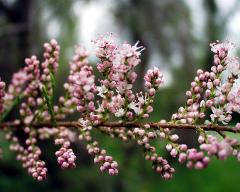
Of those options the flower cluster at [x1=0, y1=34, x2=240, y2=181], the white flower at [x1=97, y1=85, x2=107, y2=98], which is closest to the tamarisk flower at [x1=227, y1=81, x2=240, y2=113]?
the flower cluster at [x1=0, y1=34, x2=240, y2=181]

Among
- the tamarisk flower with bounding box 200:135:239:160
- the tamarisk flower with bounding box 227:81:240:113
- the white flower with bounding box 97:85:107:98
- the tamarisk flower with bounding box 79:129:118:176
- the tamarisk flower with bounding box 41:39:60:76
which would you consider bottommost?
the tamarisk flower with bounding box 200:135:239:160

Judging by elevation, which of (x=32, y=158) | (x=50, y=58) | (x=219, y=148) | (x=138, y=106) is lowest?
(x=219, y=148)

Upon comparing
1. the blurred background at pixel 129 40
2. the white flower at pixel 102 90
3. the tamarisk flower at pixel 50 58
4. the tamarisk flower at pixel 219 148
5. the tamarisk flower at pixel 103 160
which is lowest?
the tamarisk flower at pixel 219 148

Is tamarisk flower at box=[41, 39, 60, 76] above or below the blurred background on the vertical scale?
below

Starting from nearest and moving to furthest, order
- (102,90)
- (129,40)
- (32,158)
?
1. (102,90)
2. (32,158)
3. (129,40)

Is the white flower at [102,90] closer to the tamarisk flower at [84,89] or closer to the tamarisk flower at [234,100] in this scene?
the tamarisk flower at [84,89]

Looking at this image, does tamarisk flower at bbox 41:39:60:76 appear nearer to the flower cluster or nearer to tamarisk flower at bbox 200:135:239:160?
the flower cluster

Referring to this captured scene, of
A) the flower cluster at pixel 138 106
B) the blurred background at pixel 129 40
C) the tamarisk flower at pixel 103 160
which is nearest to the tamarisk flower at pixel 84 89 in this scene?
the flower cluster at pixel 138 106

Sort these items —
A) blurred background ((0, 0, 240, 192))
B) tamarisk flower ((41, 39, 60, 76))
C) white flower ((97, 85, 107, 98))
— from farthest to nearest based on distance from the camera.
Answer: blurred background ((0, 0, 240, 192)), tamarisk flower ((41, 39, 60, 76)), white flower ((97, 85, 107, 98))

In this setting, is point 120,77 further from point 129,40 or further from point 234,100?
point 129,40

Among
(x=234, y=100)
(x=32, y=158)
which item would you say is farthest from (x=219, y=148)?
(x=32, y=158)

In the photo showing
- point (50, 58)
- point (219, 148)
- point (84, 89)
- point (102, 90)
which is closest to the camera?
point (219, 148)
